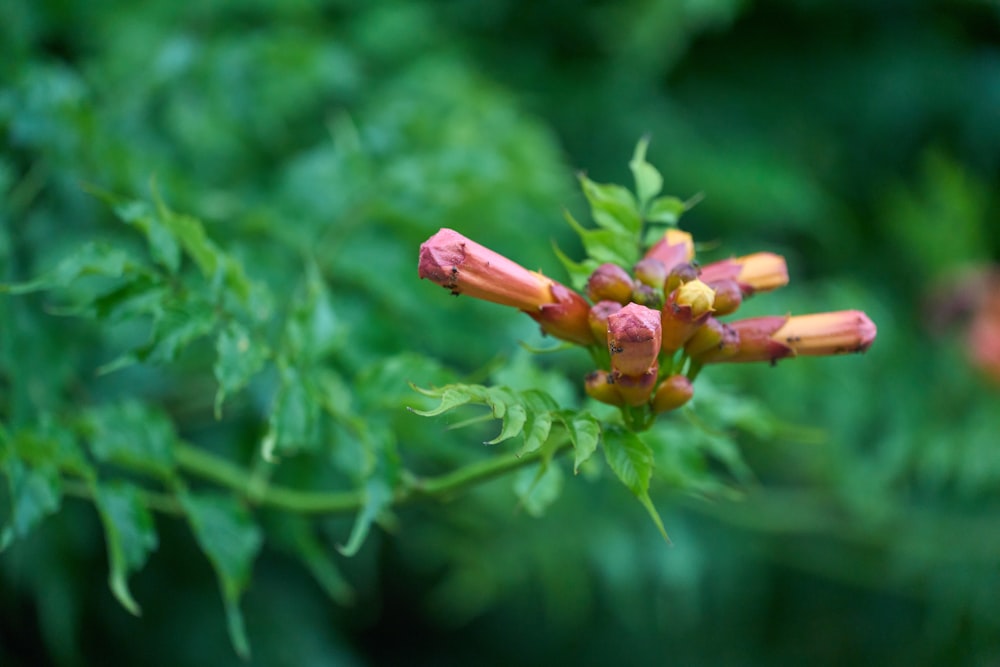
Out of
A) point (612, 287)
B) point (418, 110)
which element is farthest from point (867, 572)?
point (612, 287)

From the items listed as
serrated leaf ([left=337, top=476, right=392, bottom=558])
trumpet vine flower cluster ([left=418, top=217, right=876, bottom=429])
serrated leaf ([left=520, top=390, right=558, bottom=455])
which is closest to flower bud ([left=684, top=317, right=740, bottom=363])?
trumpet vine flower cluster ([left=418, top=217, right=876, bottom=429])

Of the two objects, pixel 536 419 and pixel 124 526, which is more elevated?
pixel 536 419

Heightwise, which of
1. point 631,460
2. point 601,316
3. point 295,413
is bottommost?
point 295,413

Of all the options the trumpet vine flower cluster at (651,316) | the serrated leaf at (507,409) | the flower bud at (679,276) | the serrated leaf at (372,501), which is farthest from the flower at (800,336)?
the serrated leaf at (372,501)

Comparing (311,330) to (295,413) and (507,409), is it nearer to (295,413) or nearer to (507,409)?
(295,413)

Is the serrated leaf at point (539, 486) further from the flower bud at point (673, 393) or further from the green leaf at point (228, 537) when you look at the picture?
the green leaf at point (228, 537)

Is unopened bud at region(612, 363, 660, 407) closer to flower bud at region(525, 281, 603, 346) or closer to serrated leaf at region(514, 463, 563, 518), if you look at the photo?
flower bud at region(525, 281, 603, 346)

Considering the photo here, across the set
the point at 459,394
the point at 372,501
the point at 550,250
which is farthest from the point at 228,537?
the point at 550,250
